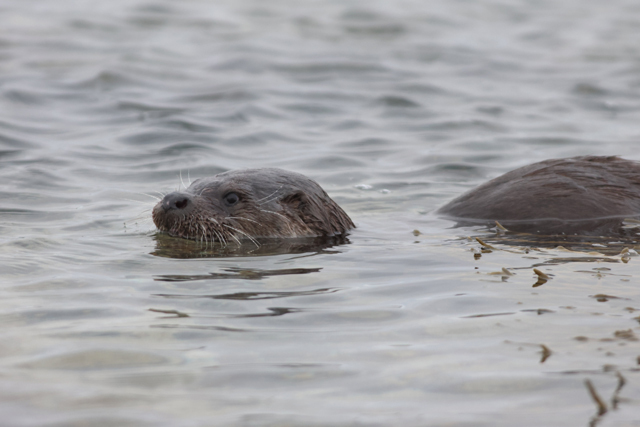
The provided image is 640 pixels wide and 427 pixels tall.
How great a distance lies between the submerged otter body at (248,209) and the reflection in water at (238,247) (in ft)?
0.19

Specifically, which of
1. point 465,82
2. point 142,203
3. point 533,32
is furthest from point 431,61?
point 142,203

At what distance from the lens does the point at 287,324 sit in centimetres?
334

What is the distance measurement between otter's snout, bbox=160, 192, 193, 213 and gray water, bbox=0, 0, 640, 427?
23 centimetres

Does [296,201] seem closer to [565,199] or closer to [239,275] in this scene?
[239,275]

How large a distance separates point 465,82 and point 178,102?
455cm

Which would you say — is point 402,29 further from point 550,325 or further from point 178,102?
point 550,325

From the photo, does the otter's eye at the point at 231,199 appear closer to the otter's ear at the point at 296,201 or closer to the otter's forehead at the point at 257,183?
the otter's forehead at the point at 257,183

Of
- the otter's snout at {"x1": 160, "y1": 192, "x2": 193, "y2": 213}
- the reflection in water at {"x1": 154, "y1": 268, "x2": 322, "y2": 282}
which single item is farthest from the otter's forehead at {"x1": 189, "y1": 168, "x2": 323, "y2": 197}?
the reflection in water at {"x1": 154, "y1": 268, "x2": 322, "y2": 282}

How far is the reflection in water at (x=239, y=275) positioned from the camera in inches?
162

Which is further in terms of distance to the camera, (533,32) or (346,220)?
(533,32)

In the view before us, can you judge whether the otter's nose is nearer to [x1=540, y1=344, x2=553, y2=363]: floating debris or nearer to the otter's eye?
the otter's eye

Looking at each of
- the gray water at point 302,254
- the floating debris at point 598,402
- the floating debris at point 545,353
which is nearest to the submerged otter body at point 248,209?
the gray water at point 302,254

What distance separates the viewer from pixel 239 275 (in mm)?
4230

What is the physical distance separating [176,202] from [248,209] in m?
0.48
